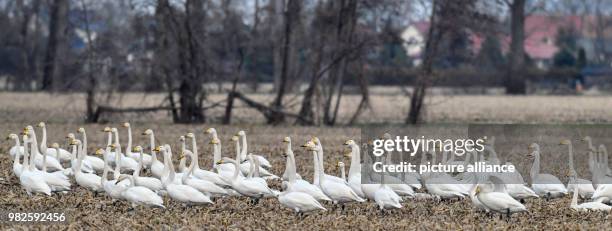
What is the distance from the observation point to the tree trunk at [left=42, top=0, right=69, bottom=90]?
37625 millimetres

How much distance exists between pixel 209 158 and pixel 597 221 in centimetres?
963

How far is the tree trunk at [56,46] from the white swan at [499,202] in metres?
21.6

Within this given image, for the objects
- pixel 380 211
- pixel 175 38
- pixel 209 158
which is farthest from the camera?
pixel 175 38

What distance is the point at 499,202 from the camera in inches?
569

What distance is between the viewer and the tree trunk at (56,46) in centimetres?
3762

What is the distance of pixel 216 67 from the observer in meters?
35.1

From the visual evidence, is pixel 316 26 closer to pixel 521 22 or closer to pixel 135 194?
pixel 135 194

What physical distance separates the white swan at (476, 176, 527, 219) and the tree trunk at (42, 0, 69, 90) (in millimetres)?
21569

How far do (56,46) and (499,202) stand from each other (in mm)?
39177

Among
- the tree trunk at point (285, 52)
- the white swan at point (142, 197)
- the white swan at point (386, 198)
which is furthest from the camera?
the tree trunk at point (285, 52)

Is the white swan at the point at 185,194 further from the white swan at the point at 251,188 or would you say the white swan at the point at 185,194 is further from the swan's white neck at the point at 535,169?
the swan's white neck at the point at 535,169

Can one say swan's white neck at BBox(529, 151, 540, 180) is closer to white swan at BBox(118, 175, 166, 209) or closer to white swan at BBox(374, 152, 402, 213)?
white swan at BBox(374, 152, 402, 213)

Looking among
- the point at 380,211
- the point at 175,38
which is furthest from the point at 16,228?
the point at 175,38

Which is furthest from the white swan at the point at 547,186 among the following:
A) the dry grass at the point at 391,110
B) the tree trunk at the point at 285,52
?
the tree trunk at the point at 285,52
